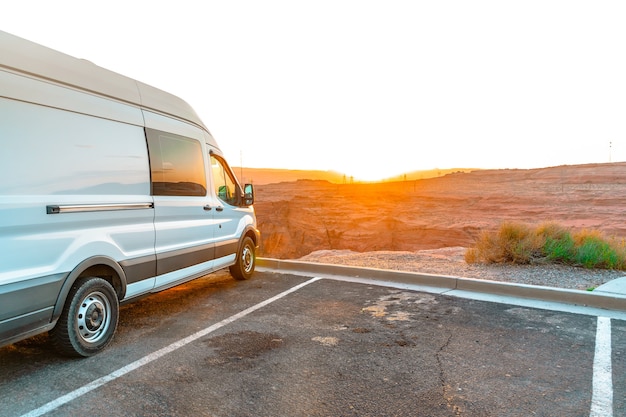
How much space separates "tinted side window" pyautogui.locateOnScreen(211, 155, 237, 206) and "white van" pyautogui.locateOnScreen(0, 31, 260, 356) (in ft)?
1.95

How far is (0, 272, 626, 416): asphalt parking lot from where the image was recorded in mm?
3258

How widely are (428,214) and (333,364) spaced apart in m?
25.9

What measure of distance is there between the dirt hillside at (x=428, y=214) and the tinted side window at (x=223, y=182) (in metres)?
17.9

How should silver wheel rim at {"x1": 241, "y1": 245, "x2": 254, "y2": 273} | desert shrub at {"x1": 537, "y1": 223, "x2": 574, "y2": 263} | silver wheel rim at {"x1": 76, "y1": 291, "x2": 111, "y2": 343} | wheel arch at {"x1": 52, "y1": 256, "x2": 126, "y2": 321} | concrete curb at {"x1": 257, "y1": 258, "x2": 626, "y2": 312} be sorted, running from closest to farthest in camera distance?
wheel arch at {"x1": 52, "y1": 256, "x2": 126, "y2": 321}
silver wheel rim at {"x1": 76, "y1": 291, "x2": 111, "y2": 343}
concrete curb at {"x1": 257, "y1": 258, "x2": 626, "y2": 312}
silver wheel rim at {"x1": 241, "y1": 245, "x2": 254, "y2": 273}
desert shrub at {"x1": 537, "y1": 223, "x2": 574, "y2": 263}

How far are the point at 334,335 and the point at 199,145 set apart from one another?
328cm

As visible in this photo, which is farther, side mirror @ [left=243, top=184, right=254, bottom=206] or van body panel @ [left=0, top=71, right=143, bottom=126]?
side mirror @ [left=243, top=184, right=254, bottom=206]

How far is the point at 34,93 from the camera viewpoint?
3699mm

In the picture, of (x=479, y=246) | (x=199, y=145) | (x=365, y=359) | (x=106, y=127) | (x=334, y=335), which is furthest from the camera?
(x=479, y=246)

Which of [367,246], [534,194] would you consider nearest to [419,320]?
[367,246]

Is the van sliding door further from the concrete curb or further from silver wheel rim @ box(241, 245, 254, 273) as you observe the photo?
the concrete curb

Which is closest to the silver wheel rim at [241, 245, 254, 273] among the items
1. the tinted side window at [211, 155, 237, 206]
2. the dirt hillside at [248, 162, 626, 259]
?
the tinted side window at [211, 155, 237, 206]

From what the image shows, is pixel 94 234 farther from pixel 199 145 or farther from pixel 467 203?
pixel 467 203

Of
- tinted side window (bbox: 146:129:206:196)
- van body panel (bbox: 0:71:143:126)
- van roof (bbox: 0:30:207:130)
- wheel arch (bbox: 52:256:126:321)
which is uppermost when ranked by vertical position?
van roof (bbox: 0:30:207:130)

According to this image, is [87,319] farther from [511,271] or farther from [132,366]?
[511,271]
